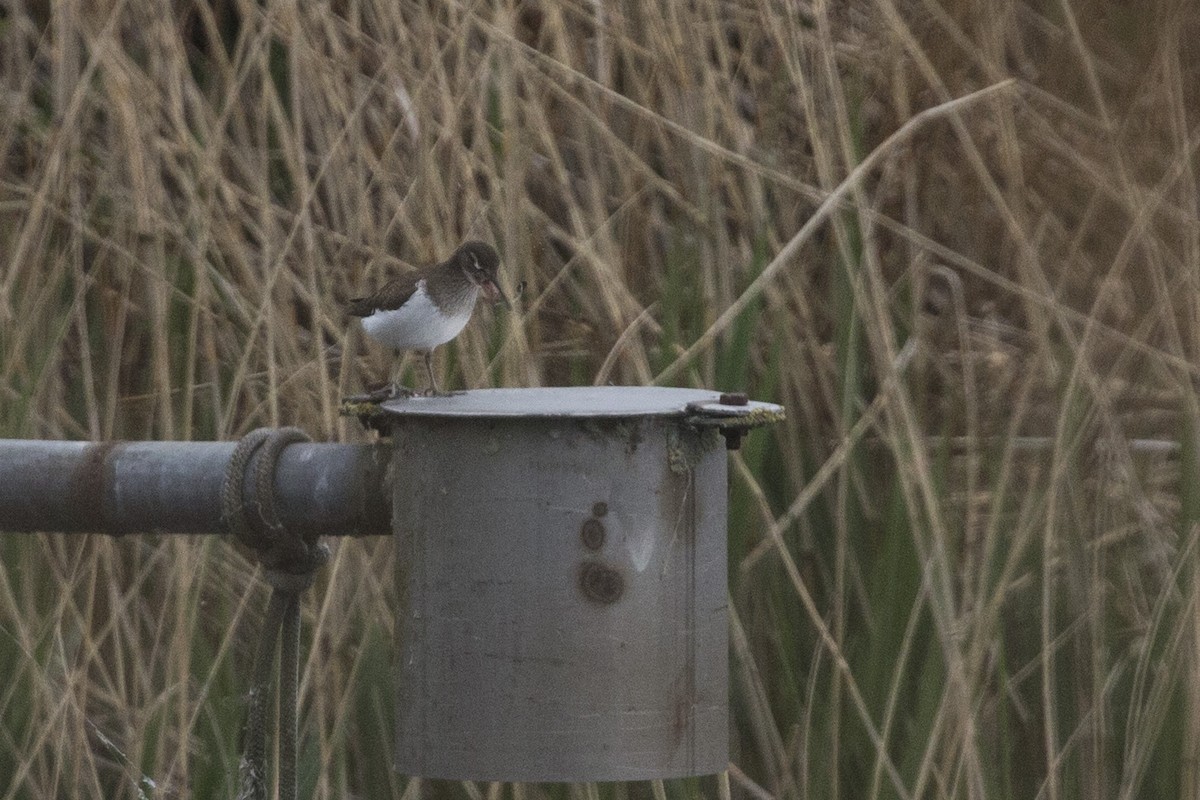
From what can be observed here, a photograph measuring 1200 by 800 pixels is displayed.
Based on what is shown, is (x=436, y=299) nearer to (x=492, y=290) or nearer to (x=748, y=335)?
(x=492, y=290)

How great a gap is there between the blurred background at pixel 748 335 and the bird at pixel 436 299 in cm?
9

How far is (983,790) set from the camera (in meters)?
2.37

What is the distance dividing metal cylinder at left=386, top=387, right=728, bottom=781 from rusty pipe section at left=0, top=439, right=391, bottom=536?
0.57 feet

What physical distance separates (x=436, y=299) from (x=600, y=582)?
1.05m

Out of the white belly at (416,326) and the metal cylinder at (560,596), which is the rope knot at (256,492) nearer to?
the metal cylinder at (560,596)

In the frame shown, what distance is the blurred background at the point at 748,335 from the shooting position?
247 centimetres

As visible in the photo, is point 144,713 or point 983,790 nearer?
point 983,790

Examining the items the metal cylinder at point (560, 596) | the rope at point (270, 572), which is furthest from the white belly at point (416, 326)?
the metal cylinder at point (560, 596)

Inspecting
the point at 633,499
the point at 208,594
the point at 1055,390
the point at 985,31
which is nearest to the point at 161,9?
the point at 208,594

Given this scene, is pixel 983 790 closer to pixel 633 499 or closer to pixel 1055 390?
pixel 1055 390

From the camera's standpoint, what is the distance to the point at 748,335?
2.44m

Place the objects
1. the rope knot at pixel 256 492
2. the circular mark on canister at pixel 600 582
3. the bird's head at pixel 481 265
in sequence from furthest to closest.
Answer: the bird's head at pixel 481 265, the rope knot at pixel 256 492, the circular mark on canister at pixel 600 582

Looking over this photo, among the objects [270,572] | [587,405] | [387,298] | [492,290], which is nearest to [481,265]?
[492,290]

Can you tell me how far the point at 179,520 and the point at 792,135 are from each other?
1.59 metres
